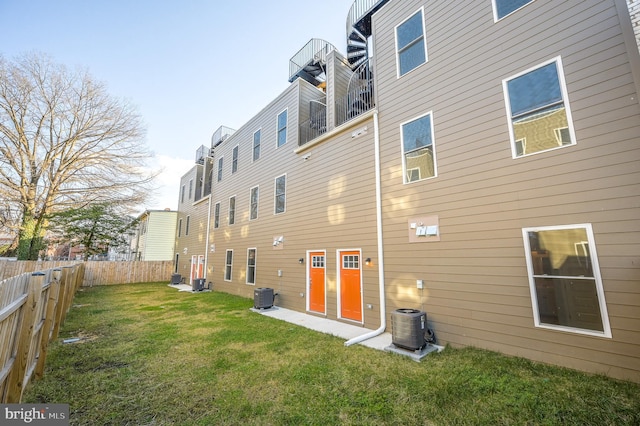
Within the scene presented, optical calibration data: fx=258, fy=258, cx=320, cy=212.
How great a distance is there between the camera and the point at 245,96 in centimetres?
1302

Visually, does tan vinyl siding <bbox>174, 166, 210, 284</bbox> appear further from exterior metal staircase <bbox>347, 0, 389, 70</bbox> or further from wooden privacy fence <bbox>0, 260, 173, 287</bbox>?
exterior metal staircase <bbox>347, 0, 389, 70</bbox>

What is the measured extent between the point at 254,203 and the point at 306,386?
867 cm

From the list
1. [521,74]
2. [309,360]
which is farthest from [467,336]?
[521,74]

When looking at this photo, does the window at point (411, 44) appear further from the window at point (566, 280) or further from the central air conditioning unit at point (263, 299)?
the central air conditioning unit at point (263, 299)

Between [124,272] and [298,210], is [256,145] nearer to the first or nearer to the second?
[298,210]

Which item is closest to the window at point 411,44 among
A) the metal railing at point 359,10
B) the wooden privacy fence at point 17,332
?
the metal railing at point 359,10

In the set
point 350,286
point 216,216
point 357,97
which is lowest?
point 350,286

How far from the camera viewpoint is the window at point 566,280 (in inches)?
137

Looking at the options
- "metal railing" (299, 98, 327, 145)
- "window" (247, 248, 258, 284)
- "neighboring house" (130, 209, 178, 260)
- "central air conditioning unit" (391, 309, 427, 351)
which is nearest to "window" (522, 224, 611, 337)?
"central air conditioning unit" (391, 309, 427, 351)

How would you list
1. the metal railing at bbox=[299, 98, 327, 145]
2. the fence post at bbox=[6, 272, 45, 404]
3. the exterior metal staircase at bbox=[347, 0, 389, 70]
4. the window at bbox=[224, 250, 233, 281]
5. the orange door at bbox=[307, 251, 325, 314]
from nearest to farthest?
the fence post at bbox=[6, 272, 45, 404] < the orange door at bbox=[307, 251, 325, 314] < the exterior metal staircase at bbox=[347, 0, 389, 70] < the metal railing at bbox=[299, 98, 327, 145] < the window at bbox=[224, 250, 233, 281]

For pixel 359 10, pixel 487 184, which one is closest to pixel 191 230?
pixel 359 10

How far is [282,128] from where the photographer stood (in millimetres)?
10164

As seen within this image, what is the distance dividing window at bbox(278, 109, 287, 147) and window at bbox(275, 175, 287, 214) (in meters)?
1.45

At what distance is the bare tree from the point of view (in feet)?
42.5
